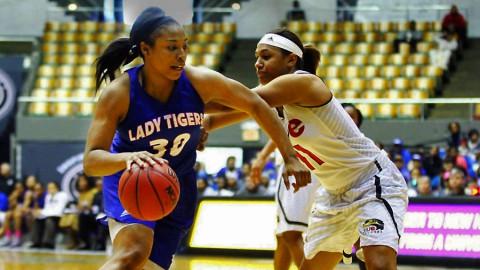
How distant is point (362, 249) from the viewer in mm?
4902

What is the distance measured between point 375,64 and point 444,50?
4.91 ft

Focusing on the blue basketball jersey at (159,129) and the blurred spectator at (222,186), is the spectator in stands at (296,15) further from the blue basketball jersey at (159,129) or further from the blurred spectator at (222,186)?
the blue basketball jersey at (159,129)

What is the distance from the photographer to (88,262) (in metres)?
11.1

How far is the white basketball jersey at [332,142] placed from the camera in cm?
501

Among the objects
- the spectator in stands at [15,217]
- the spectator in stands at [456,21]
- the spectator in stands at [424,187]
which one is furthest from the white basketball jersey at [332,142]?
the spectator in stands at [456,21]

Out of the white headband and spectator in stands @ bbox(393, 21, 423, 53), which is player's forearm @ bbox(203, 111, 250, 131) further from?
spectator in stands @ bbox(393, 21, 423, 53)

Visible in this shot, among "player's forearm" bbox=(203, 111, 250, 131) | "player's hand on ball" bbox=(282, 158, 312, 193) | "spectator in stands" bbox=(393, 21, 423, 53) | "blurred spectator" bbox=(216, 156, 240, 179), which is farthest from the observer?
"spectator in stands" bbox=(393, 21, 423, 53)

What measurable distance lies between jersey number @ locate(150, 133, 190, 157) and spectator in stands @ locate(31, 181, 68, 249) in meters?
9.66

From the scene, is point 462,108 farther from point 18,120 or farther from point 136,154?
point 136,154

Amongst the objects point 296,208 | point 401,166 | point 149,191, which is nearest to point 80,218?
point 401,166

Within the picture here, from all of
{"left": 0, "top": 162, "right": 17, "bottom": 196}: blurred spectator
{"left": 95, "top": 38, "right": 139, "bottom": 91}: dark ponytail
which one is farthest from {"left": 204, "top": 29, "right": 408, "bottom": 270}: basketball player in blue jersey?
{"left": 0, "top": 162, "right": 17, "bottom": 196}: blurred spectator

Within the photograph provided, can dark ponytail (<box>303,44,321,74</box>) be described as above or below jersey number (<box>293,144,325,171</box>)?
above

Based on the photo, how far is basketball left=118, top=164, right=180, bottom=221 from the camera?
4074 mm

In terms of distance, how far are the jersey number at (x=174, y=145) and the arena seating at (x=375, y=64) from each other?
38.1ft
